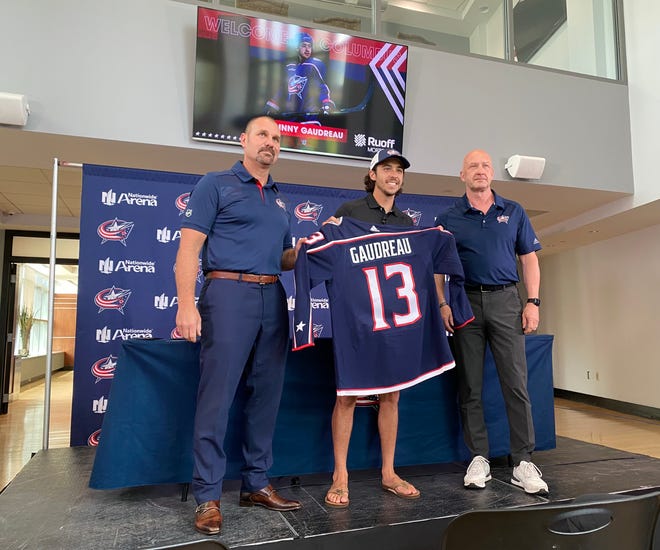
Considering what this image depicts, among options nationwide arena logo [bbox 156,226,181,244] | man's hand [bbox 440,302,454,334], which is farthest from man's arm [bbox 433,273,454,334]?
nationwide arena logo [bbox 156,226,181,244]

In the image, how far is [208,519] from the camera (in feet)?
5.76

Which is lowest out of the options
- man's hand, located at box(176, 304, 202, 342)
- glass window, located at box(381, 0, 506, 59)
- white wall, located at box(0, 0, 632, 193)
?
man's hand, located at box(176, 304, 202, 342)

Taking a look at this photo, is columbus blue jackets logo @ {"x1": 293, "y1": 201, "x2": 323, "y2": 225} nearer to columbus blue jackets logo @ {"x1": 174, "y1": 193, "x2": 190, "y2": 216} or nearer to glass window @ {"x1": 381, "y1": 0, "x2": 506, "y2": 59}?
columbus blue jackets logo @ {"x1": 174, "y1": 193, "x2": 190, "y2": 216}

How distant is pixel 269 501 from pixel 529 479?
1154 millimetres

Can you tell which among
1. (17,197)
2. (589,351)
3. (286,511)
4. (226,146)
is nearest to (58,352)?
(17,197)

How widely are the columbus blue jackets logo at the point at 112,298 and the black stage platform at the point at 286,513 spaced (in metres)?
0.98

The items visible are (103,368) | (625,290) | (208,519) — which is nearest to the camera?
(208,519)

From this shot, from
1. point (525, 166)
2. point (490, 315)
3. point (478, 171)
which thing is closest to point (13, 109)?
point (478, 171)

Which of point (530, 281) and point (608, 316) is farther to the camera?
point (608, 316)

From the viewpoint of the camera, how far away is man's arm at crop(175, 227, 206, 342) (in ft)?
5.94

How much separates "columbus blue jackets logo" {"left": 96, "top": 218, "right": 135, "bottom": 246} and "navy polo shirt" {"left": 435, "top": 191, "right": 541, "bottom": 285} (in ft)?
7.03

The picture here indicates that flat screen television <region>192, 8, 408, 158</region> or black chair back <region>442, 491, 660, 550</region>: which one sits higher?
flat screen television <region>192, 8, 408, 158</region>

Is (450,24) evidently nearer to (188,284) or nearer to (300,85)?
(300,85)

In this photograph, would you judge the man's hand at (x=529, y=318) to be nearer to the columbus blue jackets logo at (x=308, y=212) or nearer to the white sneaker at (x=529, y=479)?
the white sneaker at (x=529, y=479)
